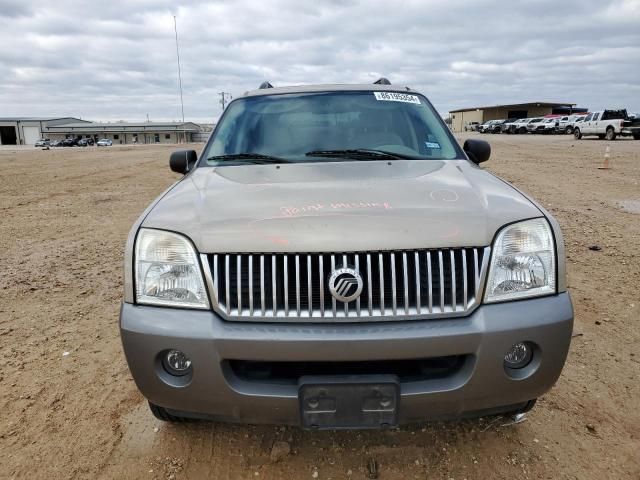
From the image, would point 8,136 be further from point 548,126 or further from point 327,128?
point 327,128

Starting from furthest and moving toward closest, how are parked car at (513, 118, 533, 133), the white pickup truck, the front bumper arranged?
parked car at (513, 118, 533, 133) → the white pickup truck → the front bumper

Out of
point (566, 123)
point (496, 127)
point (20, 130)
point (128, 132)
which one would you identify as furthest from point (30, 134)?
point (566, 123)

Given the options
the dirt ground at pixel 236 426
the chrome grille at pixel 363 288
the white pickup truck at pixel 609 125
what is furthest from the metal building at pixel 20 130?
the chrome grille at pixel 363 288

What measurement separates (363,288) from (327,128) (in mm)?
1653

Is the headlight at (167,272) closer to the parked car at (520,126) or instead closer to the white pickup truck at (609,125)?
the white pickup truck at (609,125)

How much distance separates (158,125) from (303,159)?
94.2 m

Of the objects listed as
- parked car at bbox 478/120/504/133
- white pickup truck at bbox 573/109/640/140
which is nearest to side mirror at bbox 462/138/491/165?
white pickup truck at bbox 573/109/640/140

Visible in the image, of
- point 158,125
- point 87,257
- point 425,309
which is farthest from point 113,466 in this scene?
point 158,125

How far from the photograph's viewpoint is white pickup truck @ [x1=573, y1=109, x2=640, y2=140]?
88.2ft

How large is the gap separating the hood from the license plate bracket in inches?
19.2

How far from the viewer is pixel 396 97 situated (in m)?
3.46

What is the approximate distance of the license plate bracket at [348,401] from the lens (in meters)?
1.76

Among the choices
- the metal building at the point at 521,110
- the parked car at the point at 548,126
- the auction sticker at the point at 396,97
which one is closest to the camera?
the auction sticker at the point at 396,97

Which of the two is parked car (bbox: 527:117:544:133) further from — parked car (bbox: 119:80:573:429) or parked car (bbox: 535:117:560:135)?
parked car (bbox: 119:80:573:429)
